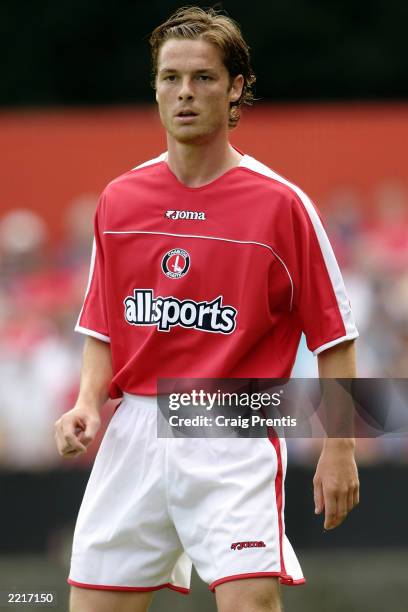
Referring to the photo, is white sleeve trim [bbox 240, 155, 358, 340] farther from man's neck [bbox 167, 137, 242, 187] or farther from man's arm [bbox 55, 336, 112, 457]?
man's arm [bbox 55, 336, 112, 457]

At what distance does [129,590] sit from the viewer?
5.00 meters

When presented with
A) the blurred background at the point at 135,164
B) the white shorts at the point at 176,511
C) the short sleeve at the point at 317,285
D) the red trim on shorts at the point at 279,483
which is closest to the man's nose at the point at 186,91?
the short sleeve at the point at 317,285

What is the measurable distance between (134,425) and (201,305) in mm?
461

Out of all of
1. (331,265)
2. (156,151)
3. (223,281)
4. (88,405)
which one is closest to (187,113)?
(223,281)

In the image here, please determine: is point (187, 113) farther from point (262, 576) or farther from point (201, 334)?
point (262, 576)

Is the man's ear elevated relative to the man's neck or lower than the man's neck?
elevated

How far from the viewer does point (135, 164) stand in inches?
571

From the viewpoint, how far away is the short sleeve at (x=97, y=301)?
5234mm

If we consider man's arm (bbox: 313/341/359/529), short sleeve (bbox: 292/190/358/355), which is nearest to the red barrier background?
short sleeve (bbox: 292/190/358/355)

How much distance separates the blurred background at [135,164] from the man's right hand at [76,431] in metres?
2.50

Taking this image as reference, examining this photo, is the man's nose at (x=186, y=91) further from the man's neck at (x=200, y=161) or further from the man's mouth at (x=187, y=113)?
the man's neck at (x=200, y=161)

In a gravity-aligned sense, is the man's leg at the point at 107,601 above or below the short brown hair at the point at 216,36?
below

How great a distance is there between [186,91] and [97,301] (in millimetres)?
812

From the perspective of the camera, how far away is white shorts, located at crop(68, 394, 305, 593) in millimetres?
4848
